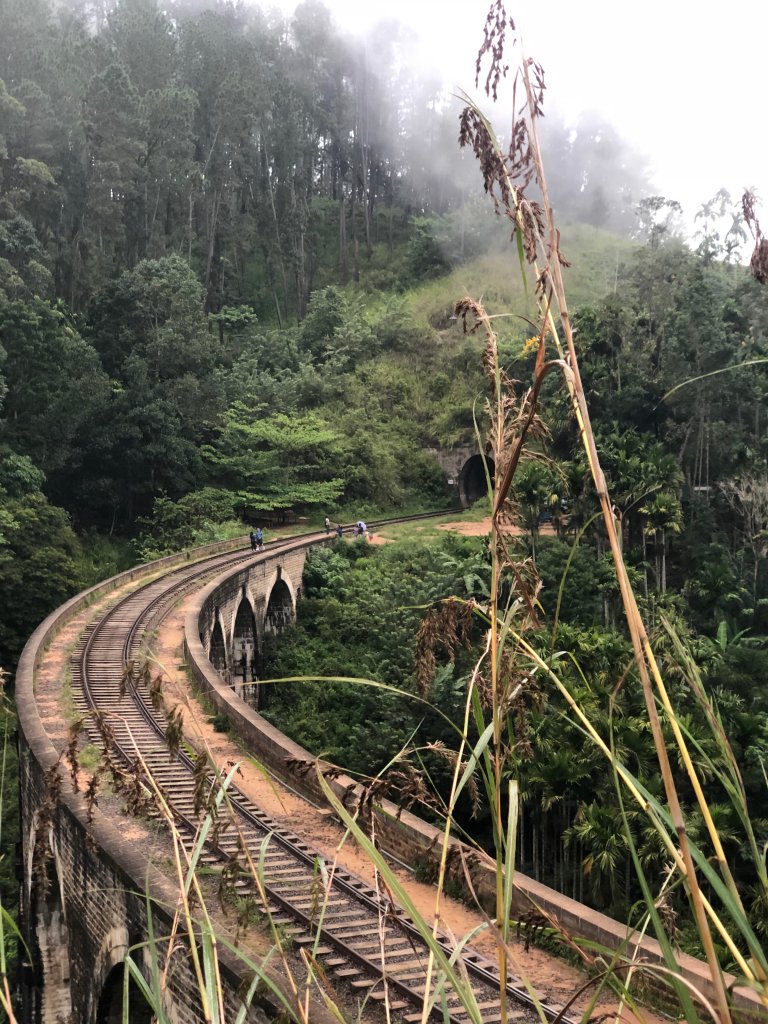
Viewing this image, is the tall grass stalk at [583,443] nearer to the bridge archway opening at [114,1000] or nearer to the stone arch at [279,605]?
the bridge archway opening at [114,1000]

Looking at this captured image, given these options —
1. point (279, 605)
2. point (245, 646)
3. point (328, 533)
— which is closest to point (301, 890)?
point (245, 646)

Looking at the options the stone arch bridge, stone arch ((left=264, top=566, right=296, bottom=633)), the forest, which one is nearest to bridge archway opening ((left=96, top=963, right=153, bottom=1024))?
the forest

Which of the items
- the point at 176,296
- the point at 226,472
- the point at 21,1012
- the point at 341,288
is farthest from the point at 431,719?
the point at 341,288

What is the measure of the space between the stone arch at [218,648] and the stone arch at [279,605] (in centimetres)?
376

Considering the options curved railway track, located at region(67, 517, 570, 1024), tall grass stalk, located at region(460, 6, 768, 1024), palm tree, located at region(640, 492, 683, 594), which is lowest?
curved railway track, located at region(67, 517, 570, 1024)

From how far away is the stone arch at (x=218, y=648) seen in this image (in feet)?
70.5

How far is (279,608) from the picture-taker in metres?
27.4

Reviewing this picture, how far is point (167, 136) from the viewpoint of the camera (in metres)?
44.5

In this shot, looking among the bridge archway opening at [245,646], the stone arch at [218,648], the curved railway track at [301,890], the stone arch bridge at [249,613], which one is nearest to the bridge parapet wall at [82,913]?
the curved railway track at [301,890]

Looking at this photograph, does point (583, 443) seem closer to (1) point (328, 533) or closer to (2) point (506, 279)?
(1) point (328, 533)

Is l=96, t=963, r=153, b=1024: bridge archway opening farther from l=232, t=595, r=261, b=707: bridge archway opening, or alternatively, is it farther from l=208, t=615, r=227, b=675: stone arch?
l=232, t=595, r=261, b=707: bridge archway opening

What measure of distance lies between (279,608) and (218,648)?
5298 mm

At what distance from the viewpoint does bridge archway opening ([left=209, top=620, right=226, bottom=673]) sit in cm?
2162

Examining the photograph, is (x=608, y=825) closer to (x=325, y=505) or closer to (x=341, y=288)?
(x=325, y=505)
